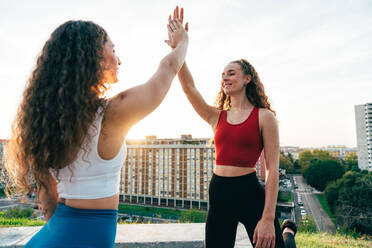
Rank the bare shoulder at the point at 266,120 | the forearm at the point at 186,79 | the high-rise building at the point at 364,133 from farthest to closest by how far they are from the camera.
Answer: the high-rise building at the point at 364,133
the forearm at the point at 186,79
the bare shoulder at the point at 266,120

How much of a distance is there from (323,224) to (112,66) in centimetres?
3959

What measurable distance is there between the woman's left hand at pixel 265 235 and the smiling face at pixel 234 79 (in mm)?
1142

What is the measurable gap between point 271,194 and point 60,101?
4.72ft

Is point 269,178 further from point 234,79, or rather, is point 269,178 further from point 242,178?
point 234,79

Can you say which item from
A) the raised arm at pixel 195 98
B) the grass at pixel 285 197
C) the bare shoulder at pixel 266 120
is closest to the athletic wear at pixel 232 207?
the bare shoulder at pixel 266 120

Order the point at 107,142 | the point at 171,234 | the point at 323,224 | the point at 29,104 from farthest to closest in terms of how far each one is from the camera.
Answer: the point at 323,224
the point at 171,234
the point at 29,104
the point at 107,142

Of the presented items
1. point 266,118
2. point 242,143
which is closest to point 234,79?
point 266,118

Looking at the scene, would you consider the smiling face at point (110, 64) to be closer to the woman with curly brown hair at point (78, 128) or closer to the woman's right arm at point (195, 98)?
the woman with curly brown hair at point (78, 128)

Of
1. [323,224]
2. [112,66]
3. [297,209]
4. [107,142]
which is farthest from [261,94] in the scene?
[297,209]

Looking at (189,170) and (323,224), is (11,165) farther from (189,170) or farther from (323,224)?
(189,170)

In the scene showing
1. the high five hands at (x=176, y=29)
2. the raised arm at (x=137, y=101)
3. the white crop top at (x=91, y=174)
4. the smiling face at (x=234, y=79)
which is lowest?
the white crop top at (x=91, y=174)

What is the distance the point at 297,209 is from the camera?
42.0 metres

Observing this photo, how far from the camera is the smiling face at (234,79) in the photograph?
2137mm

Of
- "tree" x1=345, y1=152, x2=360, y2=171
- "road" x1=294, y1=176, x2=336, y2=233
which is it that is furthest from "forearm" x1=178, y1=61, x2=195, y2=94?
"tree" x1=345, y1=152, x2=360, y2=171
